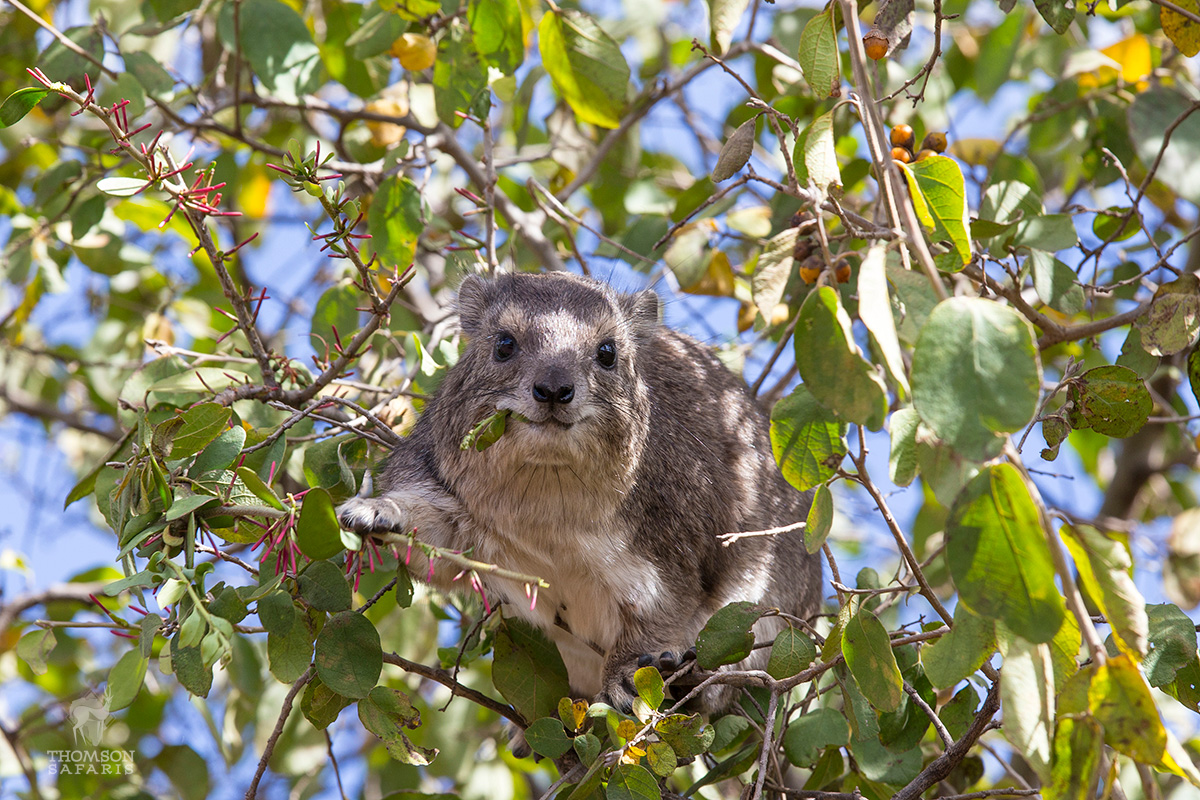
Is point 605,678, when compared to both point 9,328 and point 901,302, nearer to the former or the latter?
point 901,302

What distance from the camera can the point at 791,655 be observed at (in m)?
2.85

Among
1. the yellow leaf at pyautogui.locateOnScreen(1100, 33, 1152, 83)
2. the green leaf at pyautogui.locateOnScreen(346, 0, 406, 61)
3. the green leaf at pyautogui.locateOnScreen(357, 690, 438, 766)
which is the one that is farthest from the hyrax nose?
the yellow leaf at pyautogui.locateOnScreen(1100, 33, 1152, 83)

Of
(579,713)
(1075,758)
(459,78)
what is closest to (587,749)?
(579,713)

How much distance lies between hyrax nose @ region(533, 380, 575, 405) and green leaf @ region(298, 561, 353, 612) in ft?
2.87

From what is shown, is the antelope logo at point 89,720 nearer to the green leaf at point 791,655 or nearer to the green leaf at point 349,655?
the green leaf at point 349,655

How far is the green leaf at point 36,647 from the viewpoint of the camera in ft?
9.06

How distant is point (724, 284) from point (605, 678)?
172 cm

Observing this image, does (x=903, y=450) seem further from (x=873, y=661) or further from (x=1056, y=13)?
(x=1056, y=13)

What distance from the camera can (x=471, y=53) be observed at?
3918 mm

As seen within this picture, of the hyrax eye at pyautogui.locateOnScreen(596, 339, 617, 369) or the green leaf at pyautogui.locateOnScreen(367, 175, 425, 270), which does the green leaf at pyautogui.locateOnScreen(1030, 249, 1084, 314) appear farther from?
the green leaf at pyautogui.locateOnScreen(367, 175, 425, 270)

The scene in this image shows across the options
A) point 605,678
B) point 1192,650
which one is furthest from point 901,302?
point 605,678

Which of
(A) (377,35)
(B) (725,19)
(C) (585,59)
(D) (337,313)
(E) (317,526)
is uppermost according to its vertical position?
(A) (377,35)

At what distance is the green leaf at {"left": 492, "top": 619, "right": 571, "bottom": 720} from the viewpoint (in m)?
3.34

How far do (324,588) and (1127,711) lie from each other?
184 centimetres
